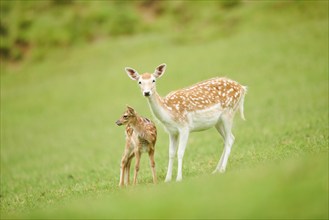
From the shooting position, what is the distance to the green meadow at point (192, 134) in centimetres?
739

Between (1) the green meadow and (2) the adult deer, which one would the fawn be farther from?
(1) the green meadow

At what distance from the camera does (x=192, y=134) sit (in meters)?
20.4

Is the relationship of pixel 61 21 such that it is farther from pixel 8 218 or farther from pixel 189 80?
pixel 8 218

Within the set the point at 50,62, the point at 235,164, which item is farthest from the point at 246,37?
the point at 235,164

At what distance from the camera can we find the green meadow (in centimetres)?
739

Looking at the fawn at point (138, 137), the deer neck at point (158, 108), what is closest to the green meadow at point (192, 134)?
the fawn at point (138, 137)

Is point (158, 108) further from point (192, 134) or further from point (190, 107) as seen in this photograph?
point (192, 134)

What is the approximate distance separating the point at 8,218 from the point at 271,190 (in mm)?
4118

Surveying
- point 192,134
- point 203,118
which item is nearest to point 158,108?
point 203,118

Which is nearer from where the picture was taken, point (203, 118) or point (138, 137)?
point (138, 137)

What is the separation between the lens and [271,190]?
712 cm

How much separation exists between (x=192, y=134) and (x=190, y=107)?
32.3 ft

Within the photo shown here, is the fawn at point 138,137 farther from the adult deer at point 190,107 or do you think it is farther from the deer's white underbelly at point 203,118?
Answer: the deer's white underbelly at point 203,118

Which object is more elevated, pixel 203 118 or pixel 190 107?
pixel 190 107
